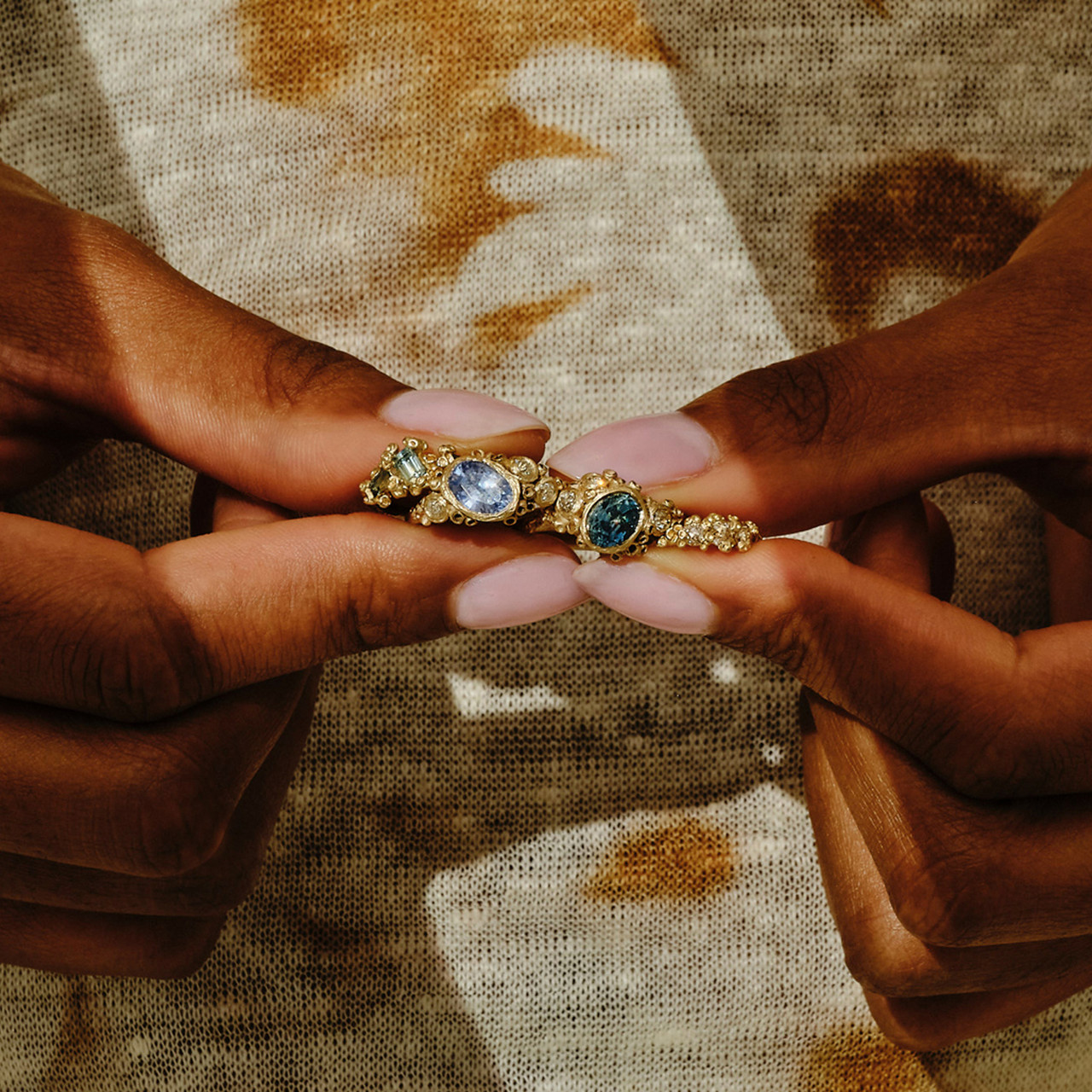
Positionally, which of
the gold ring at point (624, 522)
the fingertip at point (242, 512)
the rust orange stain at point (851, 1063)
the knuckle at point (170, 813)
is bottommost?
the rust orange stain at point (851, 1063)

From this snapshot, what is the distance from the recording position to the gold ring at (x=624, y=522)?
568 millimetres

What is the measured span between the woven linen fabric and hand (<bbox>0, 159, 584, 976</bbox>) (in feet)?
0.72

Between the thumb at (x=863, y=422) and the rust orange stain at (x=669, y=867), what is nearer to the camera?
the thumb at (x=863, y=422)

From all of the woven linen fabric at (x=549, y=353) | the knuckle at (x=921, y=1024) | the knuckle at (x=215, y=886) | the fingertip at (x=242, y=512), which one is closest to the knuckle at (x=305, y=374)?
the fingertip at (x=242, y=512)

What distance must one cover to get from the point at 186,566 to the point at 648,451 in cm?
33

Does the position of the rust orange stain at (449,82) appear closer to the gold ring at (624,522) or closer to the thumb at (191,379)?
the thumb at (191,379)

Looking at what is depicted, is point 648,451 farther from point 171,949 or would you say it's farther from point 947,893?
point 171,949

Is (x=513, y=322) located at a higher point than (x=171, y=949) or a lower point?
higher

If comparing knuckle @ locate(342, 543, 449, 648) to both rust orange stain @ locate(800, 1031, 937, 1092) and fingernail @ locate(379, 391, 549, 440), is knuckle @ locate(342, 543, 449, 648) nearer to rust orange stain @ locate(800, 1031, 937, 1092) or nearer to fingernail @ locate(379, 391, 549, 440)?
fingernail @ locate(379, 391, 549, 440)

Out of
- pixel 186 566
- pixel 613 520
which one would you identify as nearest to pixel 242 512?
pixel 186 566

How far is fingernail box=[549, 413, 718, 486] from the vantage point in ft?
1.94

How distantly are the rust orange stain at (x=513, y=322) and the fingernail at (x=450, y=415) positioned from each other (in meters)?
0.29

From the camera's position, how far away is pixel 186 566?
24.0 inches

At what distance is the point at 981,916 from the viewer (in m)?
0.64
